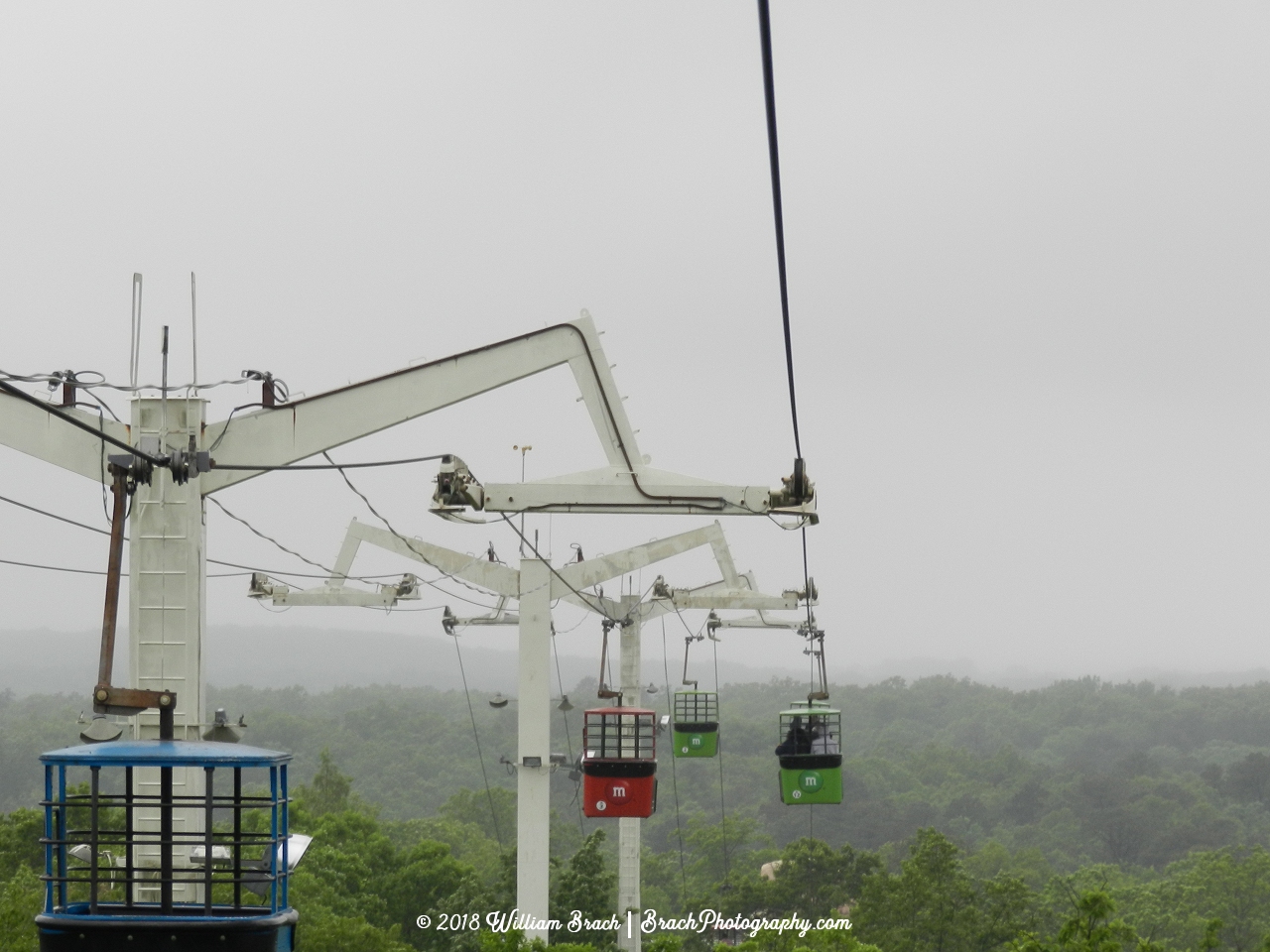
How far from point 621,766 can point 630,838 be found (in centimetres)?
734

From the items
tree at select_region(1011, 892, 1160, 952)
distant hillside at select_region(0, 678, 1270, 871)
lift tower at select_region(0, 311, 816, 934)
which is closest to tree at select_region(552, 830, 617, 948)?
tree at select_region(1011, 892, 1160, 952)

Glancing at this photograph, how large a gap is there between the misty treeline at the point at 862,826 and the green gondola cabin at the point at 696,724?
4748 mm

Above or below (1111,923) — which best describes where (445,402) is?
above

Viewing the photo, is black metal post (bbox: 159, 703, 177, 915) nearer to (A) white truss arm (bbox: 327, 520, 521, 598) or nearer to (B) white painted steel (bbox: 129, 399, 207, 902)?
(B) white painted steel (bbox: 129, 399, 207, 902)

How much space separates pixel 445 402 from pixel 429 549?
25.7 ft

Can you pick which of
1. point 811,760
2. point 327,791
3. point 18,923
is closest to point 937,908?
point 811,760

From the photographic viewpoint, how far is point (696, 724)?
33.6m

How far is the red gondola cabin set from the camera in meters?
20.8

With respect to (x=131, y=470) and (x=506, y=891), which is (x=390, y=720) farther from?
(x=131, y=470)

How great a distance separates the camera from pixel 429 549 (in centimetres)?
2097

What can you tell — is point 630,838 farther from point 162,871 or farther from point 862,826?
point 862,826

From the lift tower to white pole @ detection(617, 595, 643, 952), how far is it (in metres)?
11.7

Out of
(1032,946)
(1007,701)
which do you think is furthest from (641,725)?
(1007,701)

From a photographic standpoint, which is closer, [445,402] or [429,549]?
[445,402]
